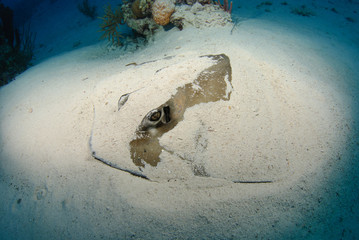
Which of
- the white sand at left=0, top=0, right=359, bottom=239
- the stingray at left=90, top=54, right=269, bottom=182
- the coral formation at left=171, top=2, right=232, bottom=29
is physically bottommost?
the white sand at left=0, top=0, right=359, bottom=239

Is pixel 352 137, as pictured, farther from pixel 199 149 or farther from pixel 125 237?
pixel 125 237

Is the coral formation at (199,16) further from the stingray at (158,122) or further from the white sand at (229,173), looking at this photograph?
the stingray at (158,122)

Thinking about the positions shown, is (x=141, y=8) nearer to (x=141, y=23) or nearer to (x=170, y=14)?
(x=141, y=23)

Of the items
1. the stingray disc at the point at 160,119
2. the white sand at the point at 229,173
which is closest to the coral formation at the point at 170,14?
the white sand at the point at 229,173

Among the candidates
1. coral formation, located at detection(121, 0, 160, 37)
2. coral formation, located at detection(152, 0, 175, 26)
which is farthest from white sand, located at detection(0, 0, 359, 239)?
coral formation, located at detection(121, 0, 160, 37)

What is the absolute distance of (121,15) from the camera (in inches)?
266

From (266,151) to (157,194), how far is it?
167 centimetres

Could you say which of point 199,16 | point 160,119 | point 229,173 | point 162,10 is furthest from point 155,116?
point 162,10

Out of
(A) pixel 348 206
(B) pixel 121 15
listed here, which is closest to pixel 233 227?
(A) pixel 348 206

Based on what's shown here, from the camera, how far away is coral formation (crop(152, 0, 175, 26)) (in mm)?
5258

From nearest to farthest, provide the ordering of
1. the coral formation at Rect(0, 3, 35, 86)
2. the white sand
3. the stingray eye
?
1. the white sand
2. the stingray eye
3. the coral formation at Rect(0, 3, 35, 86)

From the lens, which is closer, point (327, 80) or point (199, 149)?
point (199, 149)

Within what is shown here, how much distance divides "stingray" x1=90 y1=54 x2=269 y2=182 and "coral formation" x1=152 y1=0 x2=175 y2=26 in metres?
3.76

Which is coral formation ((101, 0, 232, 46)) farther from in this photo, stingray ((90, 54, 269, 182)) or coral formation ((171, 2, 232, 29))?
stingray ((90, 54, 269, 182))
